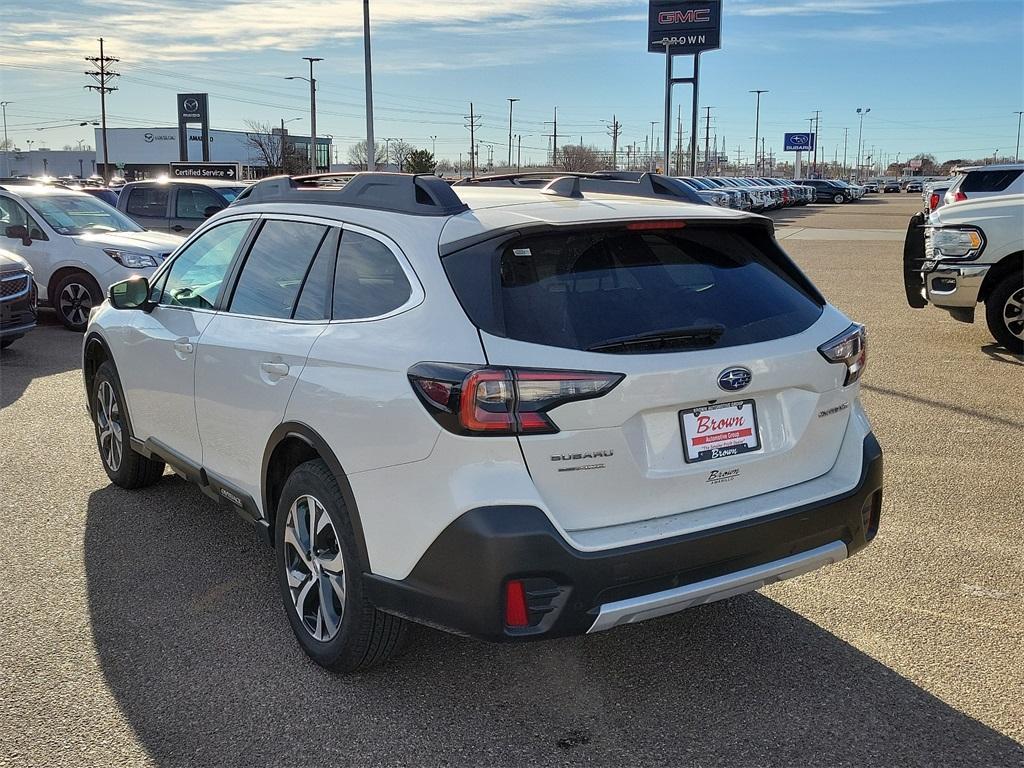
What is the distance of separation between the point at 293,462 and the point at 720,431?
1.68m

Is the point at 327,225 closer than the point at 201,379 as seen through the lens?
Yes

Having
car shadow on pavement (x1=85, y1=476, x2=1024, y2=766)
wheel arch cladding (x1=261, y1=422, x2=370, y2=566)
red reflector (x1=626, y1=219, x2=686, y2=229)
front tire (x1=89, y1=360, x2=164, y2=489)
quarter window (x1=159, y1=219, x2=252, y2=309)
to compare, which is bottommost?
car shadow on pavement (x1=85, y1=476, x2=1024, y2=766)

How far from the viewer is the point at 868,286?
52.1ft

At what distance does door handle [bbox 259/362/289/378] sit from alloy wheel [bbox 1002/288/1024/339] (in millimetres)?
8048

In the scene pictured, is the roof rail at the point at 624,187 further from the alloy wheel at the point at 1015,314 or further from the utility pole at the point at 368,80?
the utility pole at the point at 368,80

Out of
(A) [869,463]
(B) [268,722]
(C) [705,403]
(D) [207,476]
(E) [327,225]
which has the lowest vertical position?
(B) [268,722]

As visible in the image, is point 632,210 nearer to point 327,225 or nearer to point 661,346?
point 661,346

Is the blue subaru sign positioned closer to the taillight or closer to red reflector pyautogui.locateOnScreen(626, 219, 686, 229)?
red reflector pyautogui.locateOnScreen(626, 219, 686, 229)

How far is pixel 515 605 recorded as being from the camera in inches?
118

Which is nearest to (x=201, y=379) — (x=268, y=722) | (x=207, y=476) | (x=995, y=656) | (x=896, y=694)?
(x=207, y=476)

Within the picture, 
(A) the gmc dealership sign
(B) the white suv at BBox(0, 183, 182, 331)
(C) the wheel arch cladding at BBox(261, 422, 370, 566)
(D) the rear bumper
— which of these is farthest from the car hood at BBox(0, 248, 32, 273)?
(A) the gmc dealership sign

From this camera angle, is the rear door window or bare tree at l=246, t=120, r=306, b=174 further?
bare tree at l=246, t=120, r=306, b=174

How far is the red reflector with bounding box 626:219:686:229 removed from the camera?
3367 mm

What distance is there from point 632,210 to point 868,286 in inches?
531
